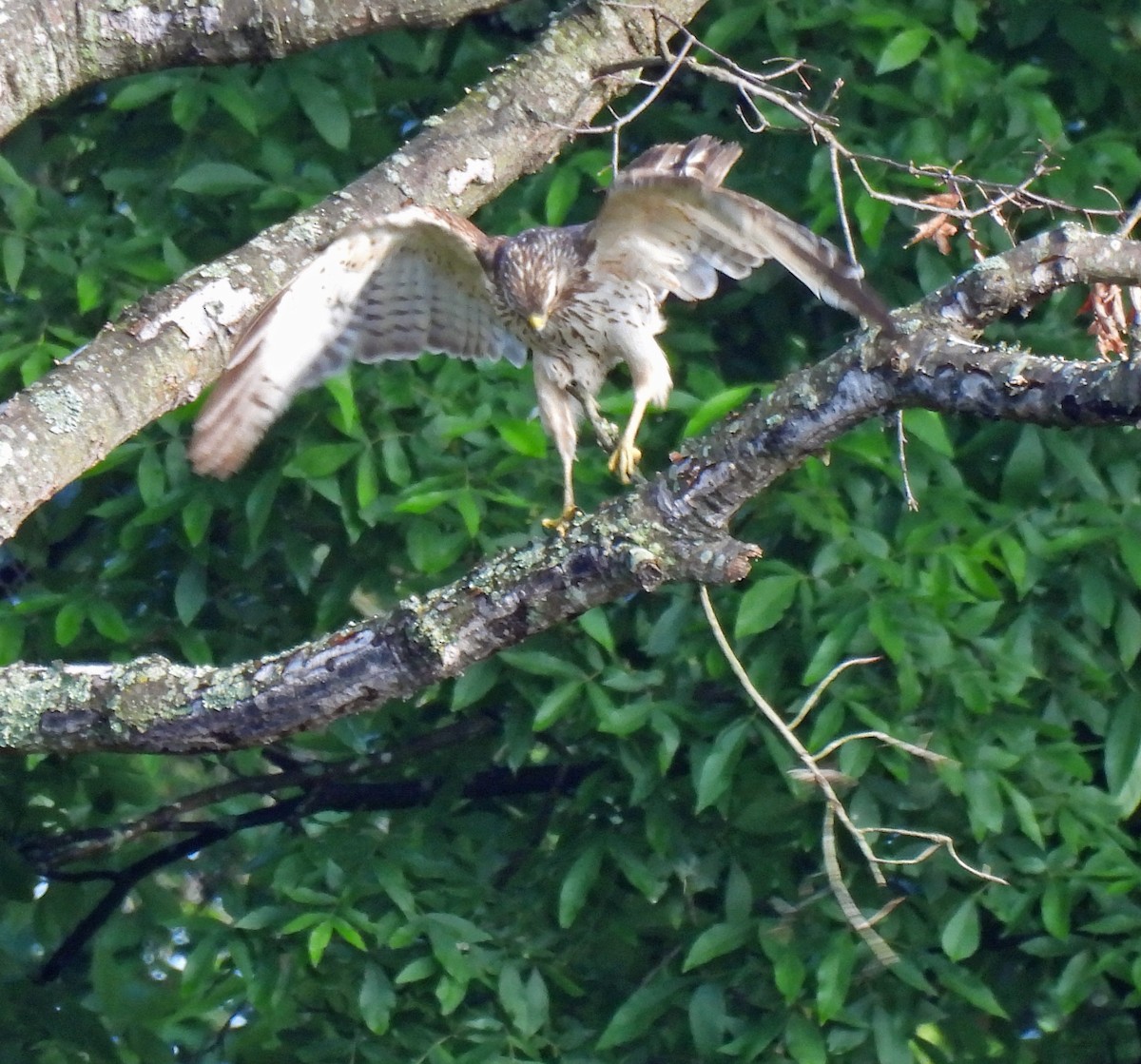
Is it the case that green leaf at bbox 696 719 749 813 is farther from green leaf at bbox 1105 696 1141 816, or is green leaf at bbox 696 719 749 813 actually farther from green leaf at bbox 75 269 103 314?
green leaf at bbox 75 269 103 314

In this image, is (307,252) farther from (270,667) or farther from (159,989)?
(159,989)

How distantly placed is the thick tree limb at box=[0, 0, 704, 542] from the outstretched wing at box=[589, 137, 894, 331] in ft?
0.78

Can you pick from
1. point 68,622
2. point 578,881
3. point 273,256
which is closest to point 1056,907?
point 578,881

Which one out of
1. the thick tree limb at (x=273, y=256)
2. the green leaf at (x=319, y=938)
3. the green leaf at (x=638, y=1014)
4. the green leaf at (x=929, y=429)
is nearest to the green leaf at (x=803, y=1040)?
the green leaf at (x=638, y=1014)

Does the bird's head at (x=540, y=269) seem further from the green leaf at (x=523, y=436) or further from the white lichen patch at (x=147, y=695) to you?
the white lichen patch at (x=147, y=695)

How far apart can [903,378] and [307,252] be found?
1.48 meters

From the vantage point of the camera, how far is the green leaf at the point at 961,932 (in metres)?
3.47

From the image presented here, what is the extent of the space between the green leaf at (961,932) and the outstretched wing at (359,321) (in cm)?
174

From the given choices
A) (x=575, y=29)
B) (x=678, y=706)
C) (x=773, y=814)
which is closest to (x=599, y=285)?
(x=575, y=29)

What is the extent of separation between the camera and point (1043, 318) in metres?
4.11

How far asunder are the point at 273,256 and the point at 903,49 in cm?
154

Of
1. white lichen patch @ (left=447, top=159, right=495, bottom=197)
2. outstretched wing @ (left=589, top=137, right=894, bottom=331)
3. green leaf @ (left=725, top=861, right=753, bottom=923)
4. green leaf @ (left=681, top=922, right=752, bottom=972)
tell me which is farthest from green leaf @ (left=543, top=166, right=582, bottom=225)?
green leaf @ (left=681, top=922, right=752, bottom=972)

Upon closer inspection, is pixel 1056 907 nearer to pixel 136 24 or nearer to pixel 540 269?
pixel 540 269

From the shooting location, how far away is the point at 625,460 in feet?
12.1
